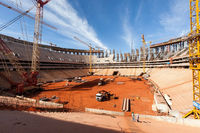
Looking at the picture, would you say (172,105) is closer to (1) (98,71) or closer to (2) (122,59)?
(1) (98,71)

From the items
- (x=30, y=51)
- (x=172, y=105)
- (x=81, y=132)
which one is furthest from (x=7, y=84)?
(x=172, y=105)

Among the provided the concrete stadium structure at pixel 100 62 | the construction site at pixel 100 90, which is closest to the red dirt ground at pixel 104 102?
the construction site at pixel 100 90

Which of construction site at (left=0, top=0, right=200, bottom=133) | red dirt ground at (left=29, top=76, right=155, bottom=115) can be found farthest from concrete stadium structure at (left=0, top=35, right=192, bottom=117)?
red dirt ground at (left=29, top=76, right=155, bottom=115)

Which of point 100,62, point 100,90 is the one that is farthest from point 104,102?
point 100,62

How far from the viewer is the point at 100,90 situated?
1177 inches

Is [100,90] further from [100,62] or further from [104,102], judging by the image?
[100,62]

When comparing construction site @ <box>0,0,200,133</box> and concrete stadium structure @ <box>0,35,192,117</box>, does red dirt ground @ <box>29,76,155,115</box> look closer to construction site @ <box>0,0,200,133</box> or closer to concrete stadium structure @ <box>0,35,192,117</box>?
construction site @ <box>0,0,200,133</box>

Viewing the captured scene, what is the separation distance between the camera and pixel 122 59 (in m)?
87.8

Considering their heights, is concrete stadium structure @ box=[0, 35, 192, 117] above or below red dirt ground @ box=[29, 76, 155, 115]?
above

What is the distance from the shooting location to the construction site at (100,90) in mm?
9062

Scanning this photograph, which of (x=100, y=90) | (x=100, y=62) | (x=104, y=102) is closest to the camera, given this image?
Answer: (x=104, y=102)

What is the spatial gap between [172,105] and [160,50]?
221 feet

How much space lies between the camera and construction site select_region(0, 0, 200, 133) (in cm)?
906

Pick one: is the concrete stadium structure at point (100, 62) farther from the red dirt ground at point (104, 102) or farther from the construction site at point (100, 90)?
the red dirt ground at point (104, 102)
